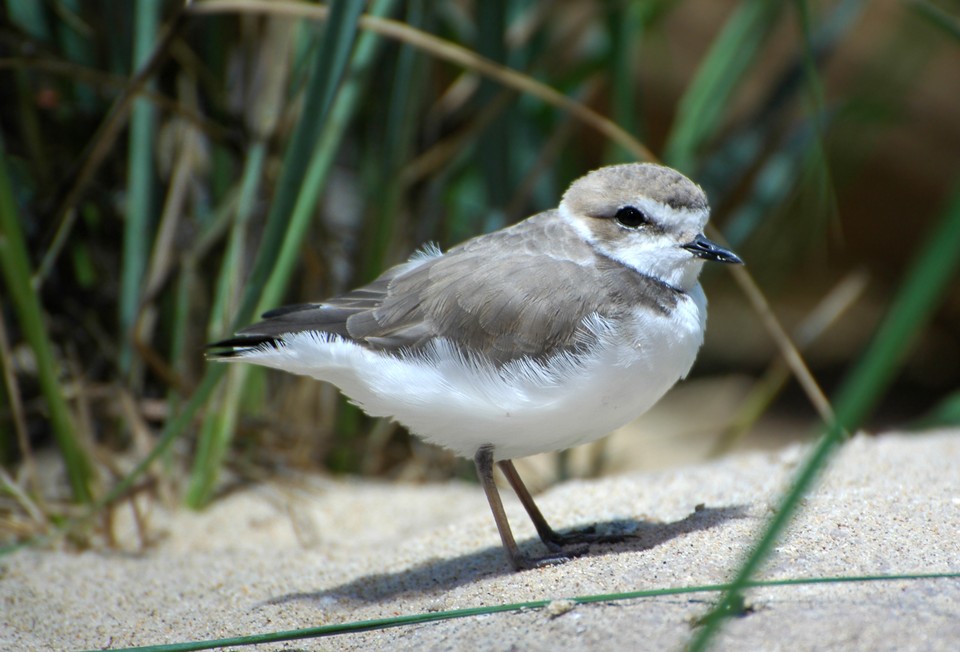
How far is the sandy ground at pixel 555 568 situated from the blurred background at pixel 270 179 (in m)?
0.33

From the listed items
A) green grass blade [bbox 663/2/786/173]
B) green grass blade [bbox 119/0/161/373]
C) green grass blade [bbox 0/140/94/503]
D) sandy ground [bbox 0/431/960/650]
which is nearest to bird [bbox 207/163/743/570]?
sandy ground [bbox 0/431/960/650]

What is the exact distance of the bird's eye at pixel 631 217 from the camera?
9.95 ft

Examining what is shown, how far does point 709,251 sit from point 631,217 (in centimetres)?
28

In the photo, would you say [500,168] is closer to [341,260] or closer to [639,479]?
[341,260]

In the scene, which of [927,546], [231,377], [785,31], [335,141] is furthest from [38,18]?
[785,31]

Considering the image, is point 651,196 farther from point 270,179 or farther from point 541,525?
point 270,179

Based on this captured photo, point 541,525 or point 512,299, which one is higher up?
point 512,299

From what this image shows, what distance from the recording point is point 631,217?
3.05m

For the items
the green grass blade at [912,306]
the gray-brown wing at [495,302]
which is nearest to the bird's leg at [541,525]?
the gray-brown wing at [495,302]

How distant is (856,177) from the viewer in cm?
671

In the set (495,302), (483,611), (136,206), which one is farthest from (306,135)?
(483,611)

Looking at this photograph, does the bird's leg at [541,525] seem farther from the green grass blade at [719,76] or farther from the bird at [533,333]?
the green grass blade at [719,76]

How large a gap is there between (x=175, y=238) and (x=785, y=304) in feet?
18.9

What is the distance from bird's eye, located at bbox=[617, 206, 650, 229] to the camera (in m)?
3.03
